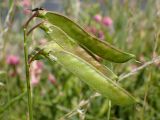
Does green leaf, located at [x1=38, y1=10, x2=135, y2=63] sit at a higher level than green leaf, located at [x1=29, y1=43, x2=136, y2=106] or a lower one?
higher

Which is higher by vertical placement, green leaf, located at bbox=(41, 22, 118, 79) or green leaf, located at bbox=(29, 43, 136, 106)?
green leaf, located at bbox=(41, 22, 118, 79)

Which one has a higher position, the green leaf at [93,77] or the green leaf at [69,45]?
the green leaf at [69,45]

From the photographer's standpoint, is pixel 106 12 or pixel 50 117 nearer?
pixel 50 117

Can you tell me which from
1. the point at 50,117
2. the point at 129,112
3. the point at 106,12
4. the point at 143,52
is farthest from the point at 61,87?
the point at 106,12

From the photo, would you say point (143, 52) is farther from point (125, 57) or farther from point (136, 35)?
point (125, 57)
